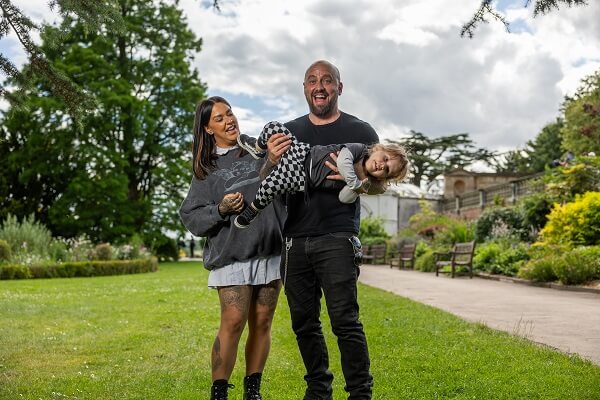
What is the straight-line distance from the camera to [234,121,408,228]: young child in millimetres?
3410

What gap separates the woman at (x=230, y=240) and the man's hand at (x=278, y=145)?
31 cm

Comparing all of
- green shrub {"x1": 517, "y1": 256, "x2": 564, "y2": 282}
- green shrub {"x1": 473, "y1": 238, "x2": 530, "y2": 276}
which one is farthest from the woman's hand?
green shrub {"x1": 473, "y1": 238, "x2": 530, "y2": 276}

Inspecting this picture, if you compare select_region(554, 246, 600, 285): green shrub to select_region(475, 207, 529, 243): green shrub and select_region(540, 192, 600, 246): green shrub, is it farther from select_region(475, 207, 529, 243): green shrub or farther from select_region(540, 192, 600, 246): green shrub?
select_region(475, 207, 529, 243): green shrub

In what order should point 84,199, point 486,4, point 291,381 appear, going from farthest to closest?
point 84,199 → point 486,4 → point 291,381

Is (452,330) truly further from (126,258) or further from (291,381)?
(126,258)

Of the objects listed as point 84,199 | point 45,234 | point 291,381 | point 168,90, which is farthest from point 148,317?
point 168,90

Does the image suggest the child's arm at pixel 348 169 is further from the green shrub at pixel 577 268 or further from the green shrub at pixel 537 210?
the green shrub at pixel 537 210

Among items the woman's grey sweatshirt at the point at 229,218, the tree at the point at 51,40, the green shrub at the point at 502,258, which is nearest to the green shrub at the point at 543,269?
the green shrub at the point at 502,258

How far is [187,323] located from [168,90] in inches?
1022

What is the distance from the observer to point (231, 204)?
12.0ft

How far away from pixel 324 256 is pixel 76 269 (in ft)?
64.0

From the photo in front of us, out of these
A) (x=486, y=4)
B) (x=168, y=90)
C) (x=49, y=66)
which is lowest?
(x=49, y=66)

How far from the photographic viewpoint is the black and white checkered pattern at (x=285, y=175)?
348cm

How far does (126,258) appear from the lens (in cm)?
2548
